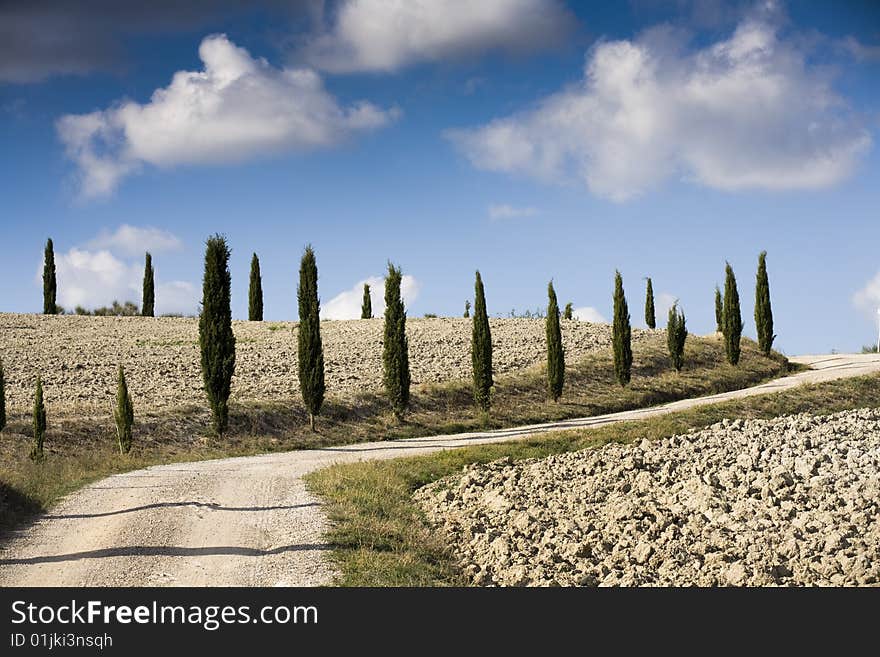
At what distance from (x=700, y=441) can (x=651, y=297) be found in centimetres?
4248

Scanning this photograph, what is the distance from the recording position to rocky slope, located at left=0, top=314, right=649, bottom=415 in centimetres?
3375

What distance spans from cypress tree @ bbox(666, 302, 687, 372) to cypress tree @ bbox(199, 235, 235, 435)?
24.0 m

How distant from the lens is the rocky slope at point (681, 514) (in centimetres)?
1061

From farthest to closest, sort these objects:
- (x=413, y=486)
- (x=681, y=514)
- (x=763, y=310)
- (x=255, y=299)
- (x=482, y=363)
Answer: (x=255, y=299)
(x=763, y=310)
(x=482, y=363)
(x=413, y=486)
(x=681, y=514)

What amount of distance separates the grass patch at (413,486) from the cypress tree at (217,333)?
1006 cm

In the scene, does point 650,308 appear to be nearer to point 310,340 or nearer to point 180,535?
point 310,340

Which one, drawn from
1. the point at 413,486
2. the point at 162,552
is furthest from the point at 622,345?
the point at 162,552

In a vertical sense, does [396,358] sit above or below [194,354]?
below

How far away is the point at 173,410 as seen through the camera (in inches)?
1139

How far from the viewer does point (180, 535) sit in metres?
12.4

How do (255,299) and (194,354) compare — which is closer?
(194,354)

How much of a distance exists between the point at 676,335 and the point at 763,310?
8.95 meters

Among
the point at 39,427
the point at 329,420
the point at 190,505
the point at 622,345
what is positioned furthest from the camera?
the point at 622,345

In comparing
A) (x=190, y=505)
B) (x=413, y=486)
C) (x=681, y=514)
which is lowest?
(x=681, y=514)
